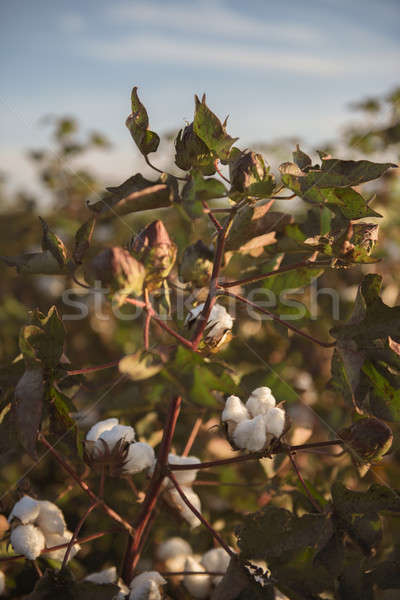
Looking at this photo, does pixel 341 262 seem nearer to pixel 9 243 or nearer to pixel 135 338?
pixel 135 338

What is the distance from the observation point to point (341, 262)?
1.96 ft

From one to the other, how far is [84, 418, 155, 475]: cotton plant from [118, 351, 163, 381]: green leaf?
208mm

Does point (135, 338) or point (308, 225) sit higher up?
point (308, 225)

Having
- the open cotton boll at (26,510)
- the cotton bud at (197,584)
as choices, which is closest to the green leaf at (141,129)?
the open cotton boll at (26,510)

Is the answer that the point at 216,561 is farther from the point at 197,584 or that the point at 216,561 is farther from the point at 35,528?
the point at 35,528

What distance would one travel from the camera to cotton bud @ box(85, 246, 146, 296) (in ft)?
1.61

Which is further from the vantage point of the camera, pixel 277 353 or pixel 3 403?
pixel 277 353

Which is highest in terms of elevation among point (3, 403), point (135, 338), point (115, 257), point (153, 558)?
point (115, 257)

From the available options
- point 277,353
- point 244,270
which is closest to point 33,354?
point 244,270

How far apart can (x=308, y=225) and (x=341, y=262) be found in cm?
14

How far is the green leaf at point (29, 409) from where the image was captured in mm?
549

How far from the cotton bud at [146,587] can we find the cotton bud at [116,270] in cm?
36

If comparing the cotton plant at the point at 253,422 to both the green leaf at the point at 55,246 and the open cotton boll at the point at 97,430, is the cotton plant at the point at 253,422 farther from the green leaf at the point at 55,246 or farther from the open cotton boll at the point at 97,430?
the green leaf at the point at 55,246

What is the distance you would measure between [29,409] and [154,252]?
0.23 meters
